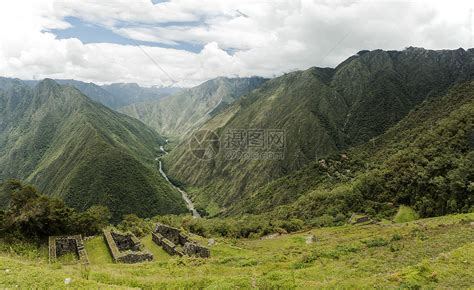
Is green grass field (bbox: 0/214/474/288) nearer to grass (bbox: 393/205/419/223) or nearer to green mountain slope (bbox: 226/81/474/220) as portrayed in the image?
grass (bbox: 393/205/419/223)

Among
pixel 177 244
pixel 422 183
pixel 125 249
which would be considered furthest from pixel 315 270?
pixel 422 183

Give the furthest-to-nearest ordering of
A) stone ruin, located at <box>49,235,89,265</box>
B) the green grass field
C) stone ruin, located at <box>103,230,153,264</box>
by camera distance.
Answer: stone ruin, located at <box>49,235,89,265</box> < stone ruin, located at <box>103,230,153,264</box> < the green grass field

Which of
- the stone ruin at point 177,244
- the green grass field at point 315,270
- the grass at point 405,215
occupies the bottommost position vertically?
the grass at point 405,215

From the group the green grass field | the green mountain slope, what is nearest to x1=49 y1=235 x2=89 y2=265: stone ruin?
the green grass field

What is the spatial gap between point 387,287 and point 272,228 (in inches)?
1991

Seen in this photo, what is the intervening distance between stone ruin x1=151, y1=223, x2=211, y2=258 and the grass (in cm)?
4742

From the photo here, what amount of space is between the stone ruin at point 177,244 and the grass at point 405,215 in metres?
47.4

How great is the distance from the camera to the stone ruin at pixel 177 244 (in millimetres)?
31323

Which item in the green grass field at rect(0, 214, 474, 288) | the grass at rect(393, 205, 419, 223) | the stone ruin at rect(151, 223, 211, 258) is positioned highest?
the green grass field at rect(0, 214, 474, 288)

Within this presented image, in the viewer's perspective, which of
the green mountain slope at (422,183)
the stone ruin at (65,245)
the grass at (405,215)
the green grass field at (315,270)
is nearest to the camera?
the green grass field at (315,270)

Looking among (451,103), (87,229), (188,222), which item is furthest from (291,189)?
(87,229)

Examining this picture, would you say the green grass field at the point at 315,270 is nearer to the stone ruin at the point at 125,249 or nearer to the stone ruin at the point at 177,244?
the stone ruin at the point at 125,249

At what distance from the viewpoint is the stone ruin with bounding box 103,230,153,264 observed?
28656mm

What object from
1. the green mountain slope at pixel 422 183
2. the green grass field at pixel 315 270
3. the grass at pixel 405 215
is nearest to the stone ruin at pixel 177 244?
the green grass field at pixel 315 270
